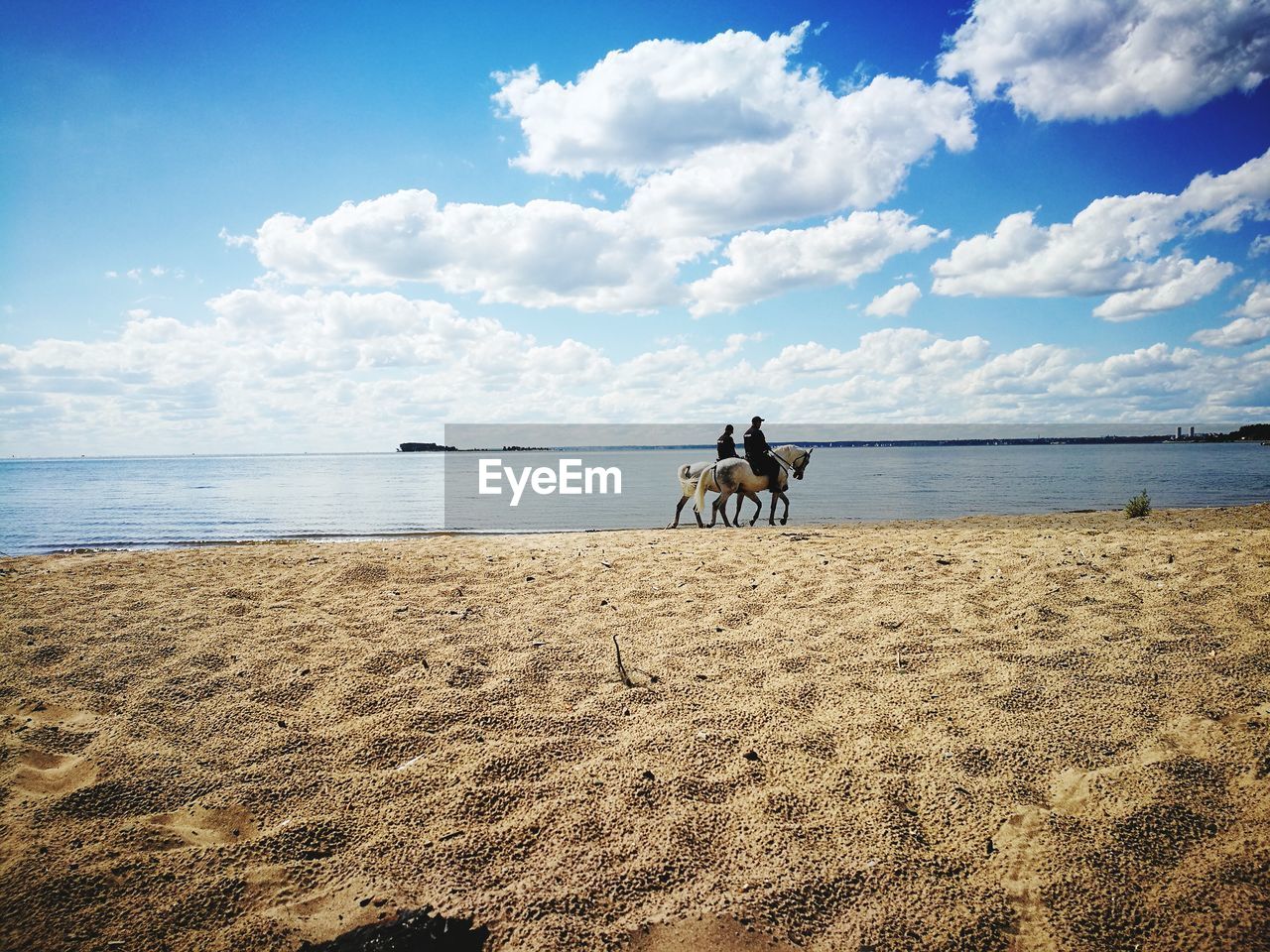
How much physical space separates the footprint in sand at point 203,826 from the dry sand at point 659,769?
0.01 metres

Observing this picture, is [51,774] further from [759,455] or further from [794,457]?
[794,457]

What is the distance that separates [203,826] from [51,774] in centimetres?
130

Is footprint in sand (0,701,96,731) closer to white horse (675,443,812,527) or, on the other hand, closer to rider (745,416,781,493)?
white horse (675,443,812,527)

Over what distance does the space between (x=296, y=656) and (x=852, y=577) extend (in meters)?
6.37

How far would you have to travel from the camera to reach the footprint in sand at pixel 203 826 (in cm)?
329

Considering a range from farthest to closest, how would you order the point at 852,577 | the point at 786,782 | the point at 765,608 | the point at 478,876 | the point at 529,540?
the point at 529,540 < the point at 852,577 < the point at 765,608 < the point at 786,782 < the point at 478,876

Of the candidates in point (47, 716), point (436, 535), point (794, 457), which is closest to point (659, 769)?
point (47, 716)

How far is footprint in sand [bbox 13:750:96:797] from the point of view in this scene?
3.65 m

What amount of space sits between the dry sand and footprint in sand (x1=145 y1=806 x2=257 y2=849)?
15mm

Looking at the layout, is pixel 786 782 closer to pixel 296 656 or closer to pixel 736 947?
pixel 736 947

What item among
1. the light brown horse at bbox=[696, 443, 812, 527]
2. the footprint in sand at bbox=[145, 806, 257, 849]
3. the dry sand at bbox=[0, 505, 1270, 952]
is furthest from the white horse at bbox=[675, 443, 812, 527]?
the footprint in sand at bbox=[145, 806, 257, 849]

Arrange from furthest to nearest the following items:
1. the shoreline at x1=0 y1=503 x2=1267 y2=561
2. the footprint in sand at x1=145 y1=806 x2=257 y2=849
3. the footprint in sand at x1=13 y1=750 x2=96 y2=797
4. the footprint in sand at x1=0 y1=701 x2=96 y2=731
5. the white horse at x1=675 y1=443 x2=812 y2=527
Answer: the white horse at x1=675 y1=443 x2=812 y2=527 → the shoreline at x1=0 y1=503 x2=1267 y2=561 → the footprint in sand at x1=0 y1=701 x2=96 y2=731 → the footprint in sand at x1=13 y1=750 x2=96 y2=797 → the footprint in sand at x1=145 y1=806 x2=257 y2=849

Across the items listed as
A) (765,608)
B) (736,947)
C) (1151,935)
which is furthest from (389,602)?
(1151,935)

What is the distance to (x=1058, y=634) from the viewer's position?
5.63 metres
